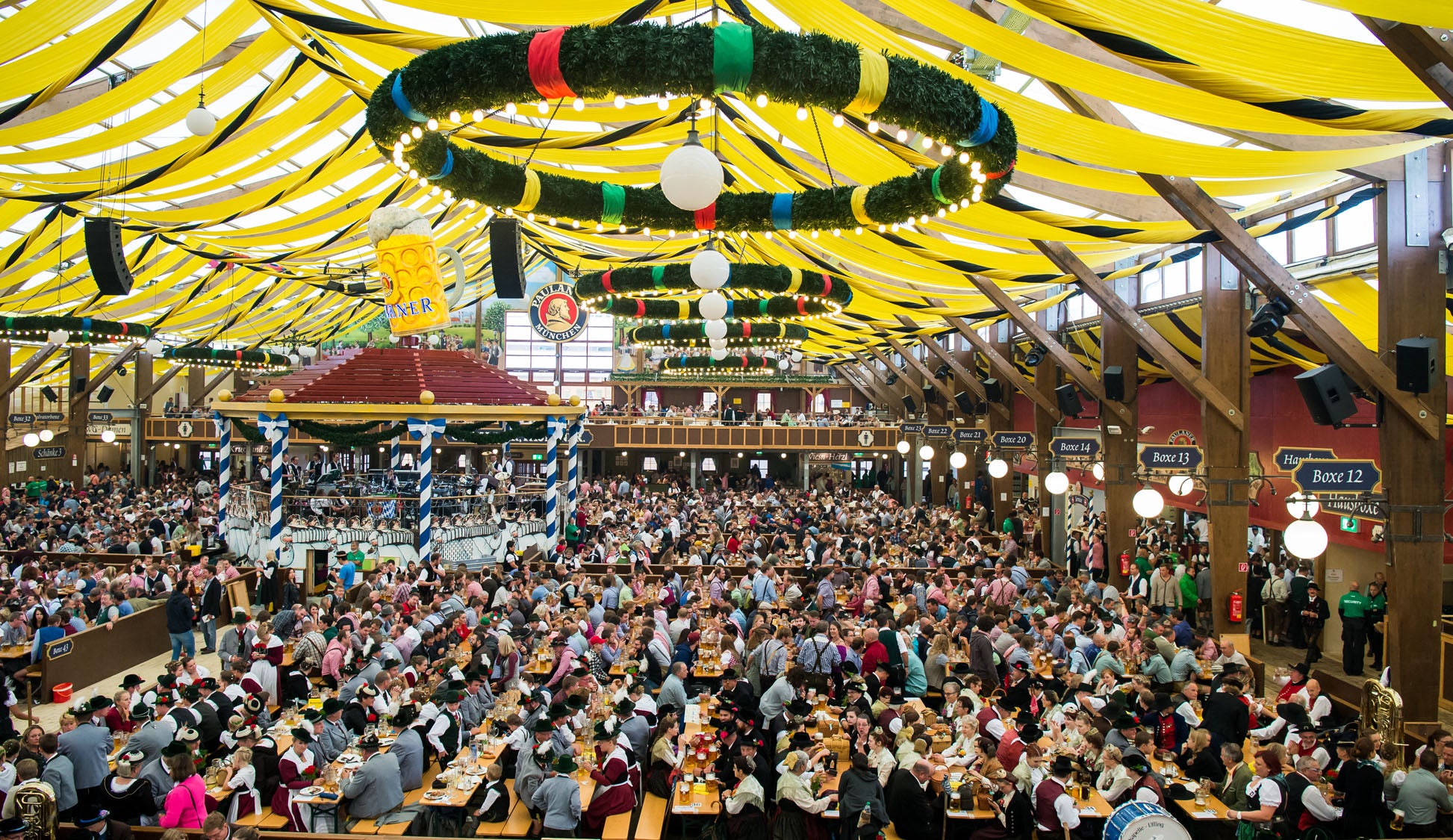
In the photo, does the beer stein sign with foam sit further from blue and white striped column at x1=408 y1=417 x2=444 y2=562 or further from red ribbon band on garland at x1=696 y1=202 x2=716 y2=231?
red ribbon band on garland at x1=696 y1=202 x2=716 y2=231

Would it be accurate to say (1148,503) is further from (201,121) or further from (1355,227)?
(201,121)

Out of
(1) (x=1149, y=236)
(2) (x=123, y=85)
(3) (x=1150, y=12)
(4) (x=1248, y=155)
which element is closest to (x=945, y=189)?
(3) (x=1150, y=12)

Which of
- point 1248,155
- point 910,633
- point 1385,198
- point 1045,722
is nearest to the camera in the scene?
point 1248,155

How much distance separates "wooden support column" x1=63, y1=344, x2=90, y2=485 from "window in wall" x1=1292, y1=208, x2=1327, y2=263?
28.0 m

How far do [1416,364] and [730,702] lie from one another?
5534 millimetres

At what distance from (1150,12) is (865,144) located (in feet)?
10.9

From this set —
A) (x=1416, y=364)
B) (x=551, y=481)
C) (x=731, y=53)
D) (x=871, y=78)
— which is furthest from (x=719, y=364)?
(x=731, y=53)

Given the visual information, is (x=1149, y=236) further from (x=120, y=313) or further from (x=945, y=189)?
(x=120, y=313)

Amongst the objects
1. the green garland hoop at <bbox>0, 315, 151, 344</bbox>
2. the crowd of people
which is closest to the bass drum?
the crowd of people

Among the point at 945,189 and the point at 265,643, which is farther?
the point at 265,643

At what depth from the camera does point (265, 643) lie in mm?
8102

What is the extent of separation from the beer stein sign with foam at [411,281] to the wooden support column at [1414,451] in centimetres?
959

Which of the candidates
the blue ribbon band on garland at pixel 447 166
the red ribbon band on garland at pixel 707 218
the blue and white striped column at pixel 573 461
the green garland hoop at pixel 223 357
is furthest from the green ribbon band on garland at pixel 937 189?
the green garland hoop at pixel 223 357

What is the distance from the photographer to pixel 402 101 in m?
3.84
